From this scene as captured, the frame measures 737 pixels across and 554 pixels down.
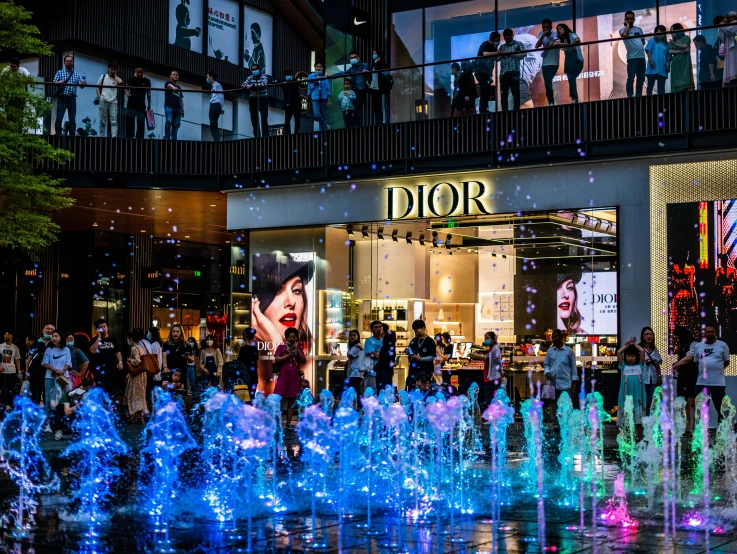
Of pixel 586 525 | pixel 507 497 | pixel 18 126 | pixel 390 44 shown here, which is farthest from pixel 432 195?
pixel 586 525

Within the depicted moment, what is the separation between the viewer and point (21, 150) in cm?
2062

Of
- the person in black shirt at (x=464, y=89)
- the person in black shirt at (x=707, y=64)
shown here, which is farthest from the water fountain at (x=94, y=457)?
the person in black shirt at (x=707, y=64)

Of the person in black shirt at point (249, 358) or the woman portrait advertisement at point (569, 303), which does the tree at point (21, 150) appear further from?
the woman portrait advertisement at point (569, 303)

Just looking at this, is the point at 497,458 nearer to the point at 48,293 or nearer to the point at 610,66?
the point at 610,66

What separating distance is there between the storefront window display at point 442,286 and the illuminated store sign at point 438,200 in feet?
0.85

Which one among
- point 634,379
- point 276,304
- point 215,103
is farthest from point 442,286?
point 634,379

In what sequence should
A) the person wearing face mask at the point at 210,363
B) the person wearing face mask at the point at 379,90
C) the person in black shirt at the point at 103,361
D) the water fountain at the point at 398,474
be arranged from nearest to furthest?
the water fountain at the point at 398,474 < the person in black shirt at the point at 103,361 < the person wearing face mask at the point at 210,363 < the person wearing face mask at the point at 379,90

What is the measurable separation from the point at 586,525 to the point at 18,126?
15.6 metres

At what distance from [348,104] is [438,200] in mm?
2662

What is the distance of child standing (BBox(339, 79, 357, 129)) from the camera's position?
843 inches

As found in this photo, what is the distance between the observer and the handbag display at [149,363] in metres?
18.2

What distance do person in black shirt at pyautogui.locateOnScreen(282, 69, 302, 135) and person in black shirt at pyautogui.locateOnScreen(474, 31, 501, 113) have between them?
3.86m

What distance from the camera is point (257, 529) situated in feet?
27.3

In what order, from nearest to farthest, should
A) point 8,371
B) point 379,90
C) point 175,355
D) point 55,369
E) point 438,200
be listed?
point 55,369
point 175,355
point 8,371
point 438,200
point 379,90
